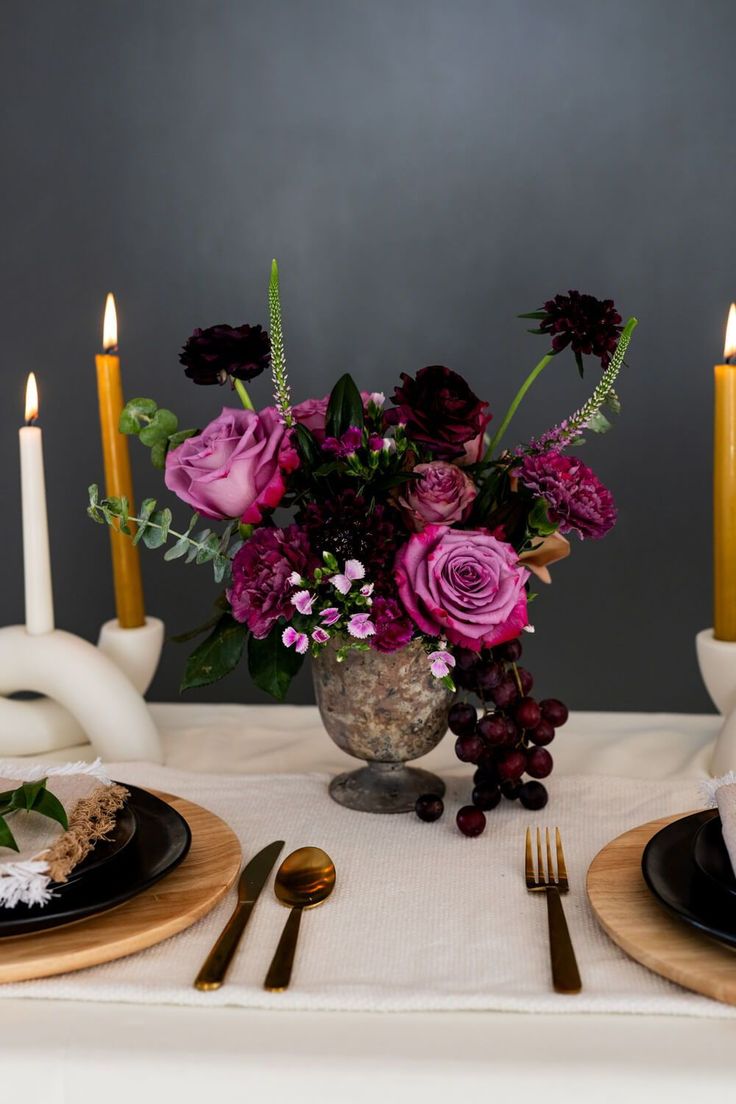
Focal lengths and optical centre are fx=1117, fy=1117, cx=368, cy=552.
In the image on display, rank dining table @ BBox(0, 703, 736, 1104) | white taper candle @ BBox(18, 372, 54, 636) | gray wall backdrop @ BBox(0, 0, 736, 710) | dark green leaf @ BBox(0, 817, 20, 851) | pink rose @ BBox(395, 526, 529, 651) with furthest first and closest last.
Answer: gray wall backdrop @ BBox(0, 0, 736, 710)
white taper candle @ BBox(18, 372, 54, 636)
pink rose @ BBox(395, 526, 529, 651)
dark green leaf @ BBox(0, 817, 20, 851)
dining table @ BBox(0, 703, 736, 1104)

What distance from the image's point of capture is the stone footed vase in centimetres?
83

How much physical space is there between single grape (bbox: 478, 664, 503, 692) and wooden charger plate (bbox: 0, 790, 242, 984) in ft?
0.70

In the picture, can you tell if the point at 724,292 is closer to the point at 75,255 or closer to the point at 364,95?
the point at 364,95

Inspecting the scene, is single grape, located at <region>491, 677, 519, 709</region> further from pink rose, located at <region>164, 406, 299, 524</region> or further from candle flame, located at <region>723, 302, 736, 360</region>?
candle flame, located at <region>723, 302, 736, 360</region>

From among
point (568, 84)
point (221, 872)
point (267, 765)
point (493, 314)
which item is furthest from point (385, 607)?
point (568, 84)

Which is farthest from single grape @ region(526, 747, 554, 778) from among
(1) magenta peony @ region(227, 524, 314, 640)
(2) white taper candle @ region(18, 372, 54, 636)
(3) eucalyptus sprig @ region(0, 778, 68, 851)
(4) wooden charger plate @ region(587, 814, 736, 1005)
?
(2) white taper candle @ region(18, 372, 54, 636)

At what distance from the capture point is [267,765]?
1.02m

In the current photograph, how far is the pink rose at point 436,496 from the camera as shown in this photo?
779 millimetres

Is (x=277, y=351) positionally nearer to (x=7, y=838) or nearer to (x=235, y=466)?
(x=235, y=466)

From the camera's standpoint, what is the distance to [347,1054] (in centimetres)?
55

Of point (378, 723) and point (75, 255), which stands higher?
point (75, 255)

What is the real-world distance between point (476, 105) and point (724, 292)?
21.3 inches

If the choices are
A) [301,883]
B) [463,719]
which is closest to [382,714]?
[463,719]

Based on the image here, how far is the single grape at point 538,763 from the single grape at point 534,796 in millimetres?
13
